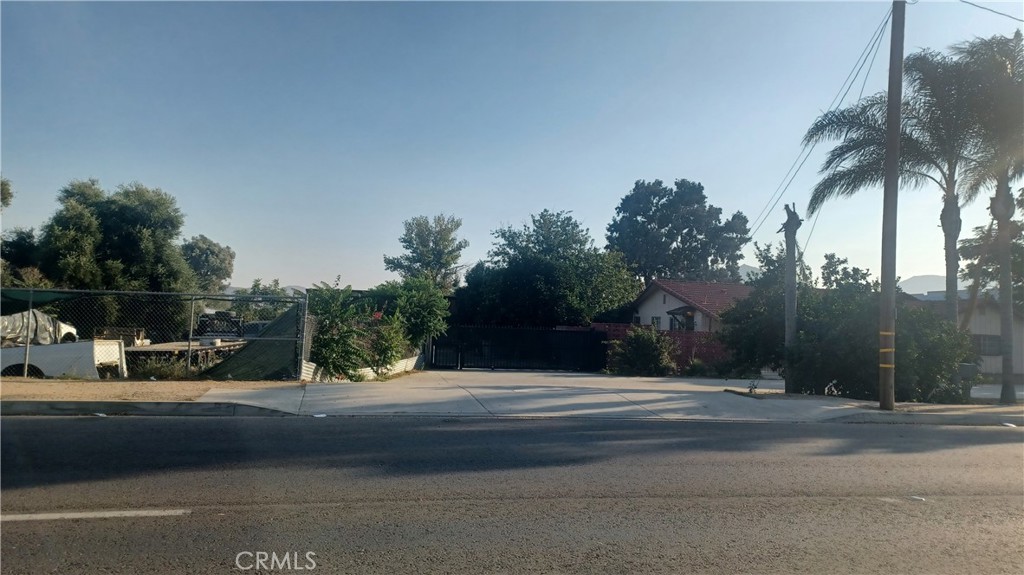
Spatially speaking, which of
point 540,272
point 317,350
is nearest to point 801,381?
point 317,350

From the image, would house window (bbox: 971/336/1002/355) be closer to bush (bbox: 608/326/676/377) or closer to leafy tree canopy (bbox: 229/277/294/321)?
bush (bbox: 608/326/676/377)

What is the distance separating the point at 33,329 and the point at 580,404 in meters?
12.6

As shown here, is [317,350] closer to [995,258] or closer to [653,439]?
[653,439]

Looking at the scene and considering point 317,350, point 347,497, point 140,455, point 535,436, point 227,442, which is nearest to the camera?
point 347,497

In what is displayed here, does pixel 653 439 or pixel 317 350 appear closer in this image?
pixel 653 439

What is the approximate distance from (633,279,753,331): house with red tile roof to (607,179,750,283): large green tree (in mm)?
20303

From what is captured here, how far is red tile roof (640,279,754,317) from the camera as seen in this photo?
36.3 meters

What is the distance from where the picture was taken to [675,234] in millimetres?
63781

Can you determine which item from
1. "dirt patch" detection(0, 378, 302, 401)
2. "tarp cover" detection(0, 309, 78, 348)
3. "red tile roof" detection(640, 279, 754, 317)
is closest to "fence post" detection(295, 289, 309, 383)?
"dirt patch" detection(0, 378, 302, 401)

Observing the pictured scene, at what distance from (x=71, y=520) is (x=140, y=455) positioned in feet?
7.06

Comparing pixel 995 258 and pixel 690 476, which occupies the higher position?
pixel 995 258

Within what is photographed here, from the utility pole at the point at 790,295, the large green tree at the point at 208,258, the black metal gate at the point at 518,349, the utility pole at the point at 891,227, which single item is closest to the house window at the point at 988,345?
the black metal gate at the point at 518,349

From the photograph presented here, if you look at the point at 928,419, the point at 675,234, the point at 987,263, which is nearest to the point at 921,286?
the point at 675,234

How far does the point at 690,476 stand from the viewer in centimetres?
809
